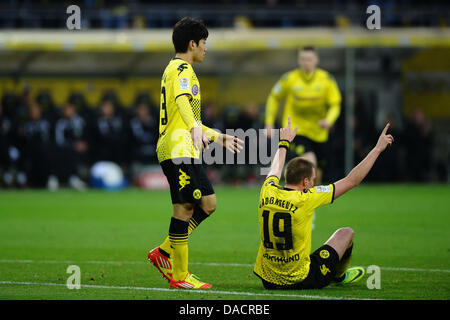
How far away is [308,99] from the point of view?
13109mm

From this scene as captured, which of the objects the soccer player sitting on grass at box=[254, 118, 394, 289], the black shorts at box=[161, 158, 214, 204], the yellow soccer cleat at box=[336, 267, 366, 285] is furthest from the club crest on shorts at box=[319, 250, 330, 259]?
the black shorts at box=[161, 158, 214, 204]

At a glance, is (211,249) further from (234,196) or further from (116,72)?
(116,72)

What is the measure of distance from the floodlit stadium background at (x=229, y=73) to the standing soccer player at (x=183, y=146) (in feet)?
48.4

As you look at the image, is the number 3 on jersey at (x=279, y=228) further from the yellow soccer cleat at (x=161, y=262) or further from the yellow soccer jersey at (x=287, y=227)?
the yellow soccer cleat at (x=161, y=262)

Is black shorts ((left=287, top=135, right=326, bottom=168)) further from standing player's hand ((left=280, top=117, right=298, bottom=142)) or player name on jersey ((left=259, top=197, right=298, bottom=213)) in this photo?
player name on jersey ((left=259, top=197, right=298, bottom=213))

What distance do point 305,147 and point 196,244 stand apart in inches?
115

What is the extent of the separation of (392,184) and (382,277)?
16153 millimetres

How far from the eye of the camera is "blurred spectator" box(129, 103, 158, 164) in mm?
22406

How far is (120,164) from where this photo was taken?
74.7 feet

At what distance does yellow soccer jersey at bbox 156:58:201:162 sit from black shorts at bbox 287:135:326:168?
5.72m

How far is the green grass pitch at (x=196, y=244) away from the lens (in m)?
7.00

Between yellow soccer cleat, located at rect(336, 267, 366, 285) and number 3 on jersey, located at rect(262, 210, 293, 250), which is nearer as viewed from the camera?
number 3 on jersey, located at rect(262, 210, 293, 250)
